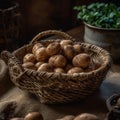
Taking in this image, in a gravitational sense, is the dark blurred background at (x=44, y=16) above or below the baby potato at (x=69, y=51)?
below

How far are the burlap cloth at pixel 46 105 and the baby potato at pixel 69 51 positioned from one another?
0.20 m

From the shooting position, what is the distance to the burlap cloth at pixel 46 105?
1.30 metres

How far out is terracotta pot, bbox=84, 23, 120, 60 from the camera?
1797mm

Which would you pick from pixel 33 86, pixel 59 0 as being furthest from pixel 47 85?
pixel 59 0

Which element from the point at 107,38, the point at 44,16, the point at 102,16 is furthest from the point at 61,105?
the point at 44,16

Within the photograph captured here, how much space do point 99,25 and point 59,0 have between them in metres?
0.68

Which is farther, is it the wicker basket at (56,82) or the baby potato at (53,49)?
the baby potato at (53,49)

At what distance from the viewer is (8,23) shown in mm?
1788

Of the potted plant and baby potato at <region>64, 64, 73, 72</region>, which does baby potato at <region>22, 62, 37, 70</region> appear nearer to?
baby potato at <region>64, 64, 73, 72</region>

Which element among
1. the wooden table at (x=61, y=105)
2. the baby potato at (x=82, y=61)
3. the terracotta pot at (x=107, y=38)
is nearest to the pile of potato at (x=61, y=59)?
the baby potato at (x=82, y=61)

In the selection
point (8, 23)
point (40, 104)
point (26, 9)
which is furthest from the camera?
point (26, 9)

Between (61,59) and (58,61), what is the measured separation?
0.05ft

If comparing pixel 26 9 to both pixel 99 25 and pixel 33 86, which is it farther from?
pixel 33 86

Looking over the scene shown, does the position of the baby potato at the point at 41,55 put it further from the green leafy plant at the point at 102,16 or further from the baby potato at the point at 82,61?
the green leafy plant at the point at 102,16
